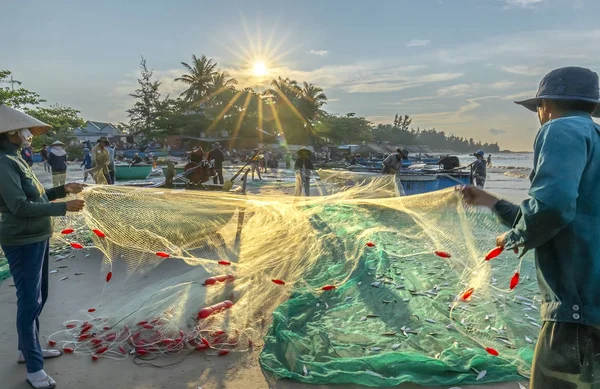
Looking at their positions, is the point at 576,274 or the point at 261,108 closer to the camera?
the point at 576,274

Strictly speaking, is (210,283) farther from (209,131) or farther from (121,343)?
(209,131)

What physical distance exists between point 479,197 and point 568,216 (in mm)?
508

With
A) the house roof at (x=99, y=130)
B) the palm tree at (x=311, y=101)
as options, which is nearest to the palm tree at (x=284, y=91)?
the palm tree at (x=311, y=101)

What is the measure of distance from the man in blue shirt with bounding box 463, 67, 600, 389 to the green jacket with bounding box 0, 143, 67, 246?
275 cm

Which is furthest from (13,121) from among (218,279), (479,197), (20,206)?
(479,197)

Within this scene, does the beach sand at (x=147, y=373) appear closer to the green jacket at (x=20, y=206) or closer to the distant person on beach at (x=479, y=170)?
the green jacket at (x=20, y=206)

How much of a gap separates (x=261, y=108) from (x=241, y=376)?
Result: 4413 cm

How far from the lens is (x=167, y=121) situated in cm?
4169

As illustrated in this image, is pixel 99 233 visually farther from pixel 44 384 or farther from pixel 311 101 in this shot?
pixel 311 101

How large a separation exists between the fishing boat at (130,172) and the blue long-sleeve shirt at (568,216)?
1819 centimetres

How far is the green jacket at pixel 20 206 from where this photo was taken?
249 centimetres

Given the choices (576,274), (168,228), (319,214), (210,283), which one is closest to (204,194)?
(168,228)

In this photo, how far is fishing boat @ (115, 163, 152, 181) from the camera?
57.2 ft

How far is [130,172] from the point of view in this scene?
57.9ft
